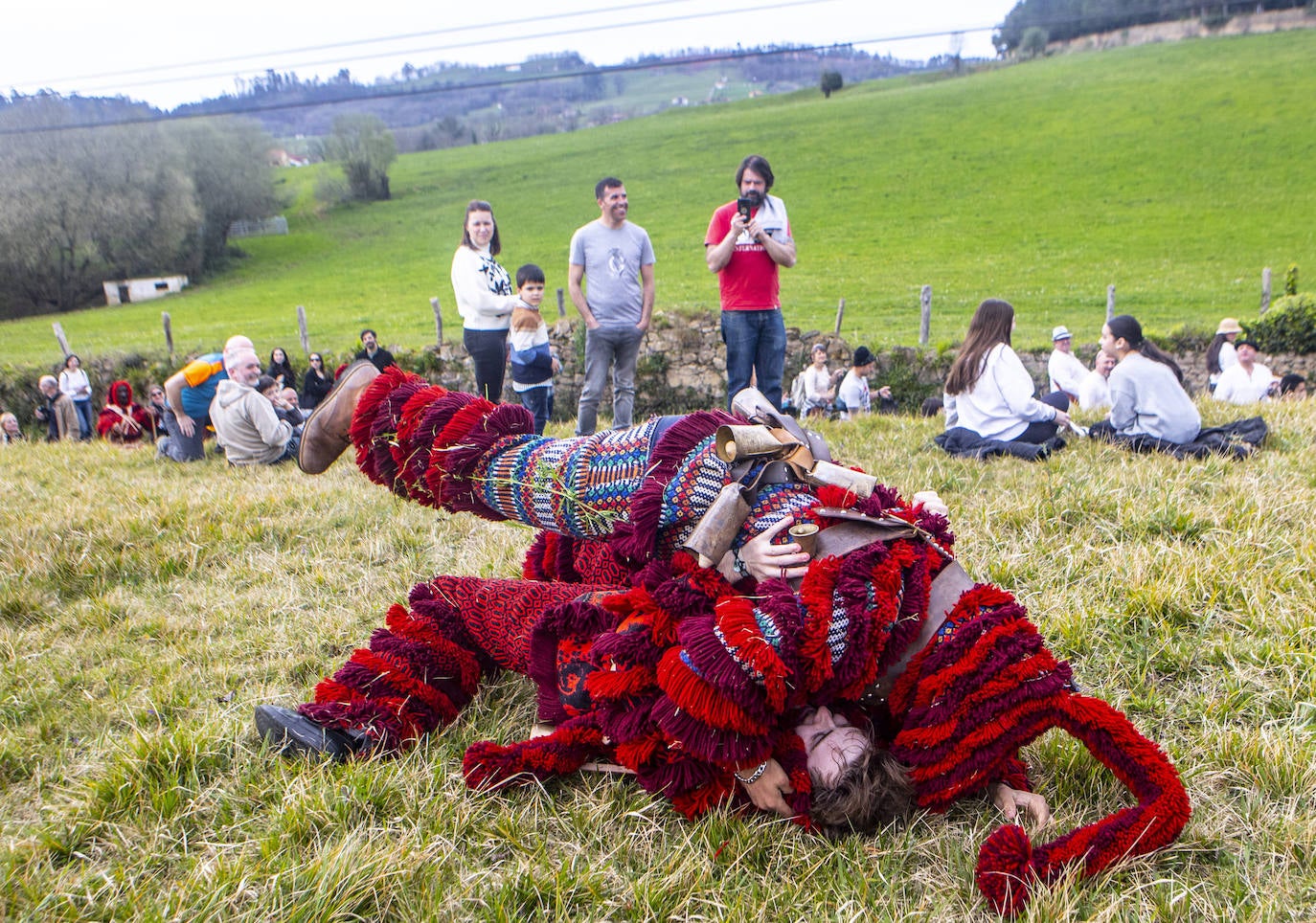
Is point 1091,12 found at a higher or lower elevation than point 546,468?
higher

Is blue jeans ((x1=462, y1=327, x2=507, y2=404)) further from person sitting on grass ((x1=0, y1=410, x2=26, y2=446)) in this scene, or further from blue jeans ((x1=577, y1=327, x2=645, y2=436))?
person sitting on grass ((x1=0, y1=410, x2=26, y2=446))

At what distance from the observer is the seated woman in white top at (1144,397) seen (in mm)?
5617

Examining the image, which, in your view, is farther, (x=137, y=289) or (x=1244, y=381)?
(x=137, y=289)

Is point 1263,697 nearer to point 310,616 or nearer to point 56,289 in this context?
point 310,616

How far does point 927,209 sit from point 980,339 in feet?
97.3

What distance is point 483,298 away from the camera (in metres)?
6.67

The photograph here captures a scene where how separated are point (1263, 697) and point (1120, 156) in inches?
1554

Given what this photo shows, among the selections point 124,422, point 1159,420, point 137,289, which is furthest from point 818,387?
point 137,289

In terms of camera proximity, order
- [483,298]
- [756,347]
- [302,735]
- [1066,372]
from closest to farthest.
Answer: [302,735], [483,298], [756,347], [1066,372]

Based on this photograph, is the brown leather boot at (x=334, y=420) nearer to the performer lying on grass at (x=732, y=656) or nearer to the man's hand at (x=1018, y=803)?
the performer lying on grass at (x=732, y=656)

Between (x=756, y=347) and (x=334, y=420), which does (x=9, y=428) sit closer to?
(x=756, y=347)

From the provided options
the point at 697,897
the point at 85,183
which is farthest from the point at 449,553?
the point at 85,183

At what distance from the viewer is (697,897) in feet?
6.48

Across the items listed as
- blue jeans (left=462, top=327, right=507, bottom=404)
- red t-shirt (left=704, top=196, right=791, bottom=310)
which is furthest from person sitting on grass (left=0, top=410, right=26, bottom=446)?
red t-shirt (left=704, top=196, right=791, bottom=310)
